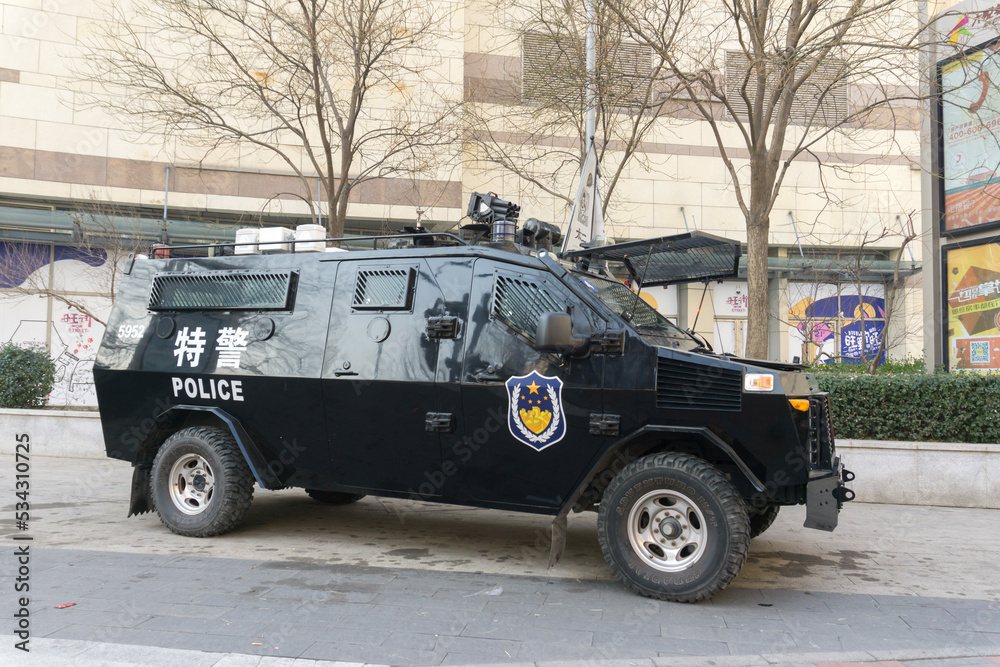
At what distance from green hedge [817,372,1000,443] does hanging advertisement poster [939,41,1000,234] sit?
3061 mm

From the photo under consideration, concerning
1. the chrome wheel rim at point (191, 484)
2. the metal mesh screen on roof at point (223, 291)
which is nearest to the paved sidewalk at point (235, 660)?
the chrome wheel rim at point (191, 484)

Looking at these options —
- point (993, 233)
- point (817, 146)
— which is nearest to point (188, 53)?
point (993, 233)

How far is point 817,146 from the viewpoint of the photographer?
22438mm

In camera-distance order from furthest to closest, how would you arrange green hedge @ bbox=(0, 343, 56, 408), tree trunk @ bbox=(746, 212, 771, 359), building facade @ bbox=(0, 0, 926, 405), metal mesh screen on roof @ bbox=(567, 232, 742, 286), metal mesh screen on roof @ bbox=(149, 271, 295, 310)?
building facade @ bbox=(0, 0, 926, 405), green hedge @ bbox=(0, 343, 56, 408), tree trunk @ bbox=(746, 212, 771, 359), metal mesh screen on roof @ bbox=(149, 271, 295, 310), metal mesh screen on roof @ bbox=(567, 232, 742, 286)

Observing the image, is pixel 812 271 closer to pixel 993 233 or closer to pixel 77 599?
pixel 993 233

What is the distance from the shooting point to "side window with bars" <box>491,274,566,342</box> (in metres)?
5.62

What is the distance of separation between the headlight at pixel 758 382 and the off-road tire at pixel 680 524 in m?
0.62

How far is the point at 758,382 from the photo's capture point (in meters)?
5.03

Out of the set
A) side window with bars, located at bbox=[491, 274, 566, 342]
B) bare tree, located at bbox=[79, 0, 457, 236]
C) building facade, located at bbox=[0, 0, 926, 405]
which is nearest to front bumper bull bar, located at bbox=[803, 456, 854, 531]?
side window with bars, located at bbox=[491, 274, 566, 342]

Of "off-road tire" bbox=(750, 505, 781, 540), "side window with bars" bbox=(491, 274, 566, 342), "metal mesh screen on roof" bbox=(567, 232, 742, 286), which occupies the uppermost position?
"metal mesh screen on roof" bbox=(567, 232, 742, 286)

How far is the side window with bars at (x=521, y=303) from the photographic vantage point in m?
5.62

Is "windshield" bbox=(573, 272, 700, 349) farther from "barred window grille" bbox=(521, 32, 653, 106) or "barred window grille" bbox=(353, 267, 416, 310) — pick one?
"barred window grille" bbox=(521, 32, 653, 106)

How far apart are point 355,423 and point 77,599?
2.28 metres

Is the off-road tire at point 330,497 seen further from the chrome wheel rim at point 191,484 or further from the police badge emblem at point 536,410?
the police badge emblem at point 536,410
